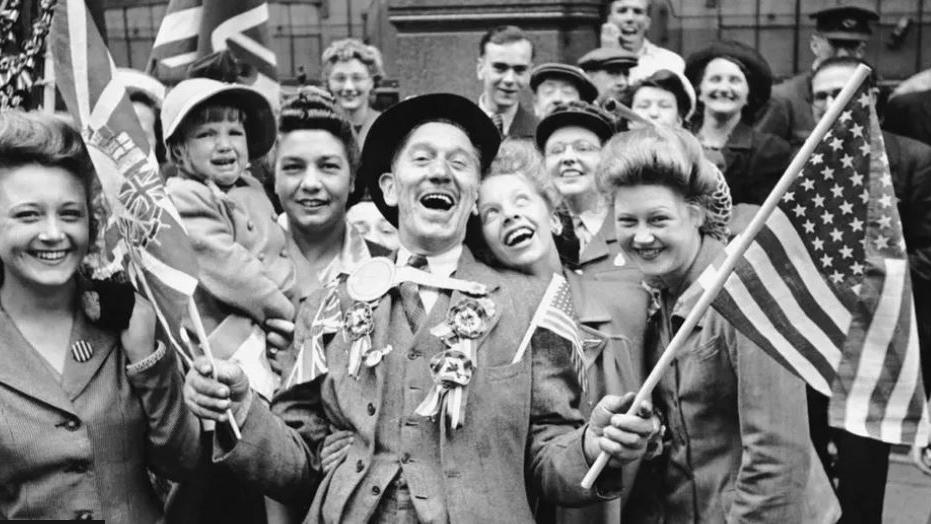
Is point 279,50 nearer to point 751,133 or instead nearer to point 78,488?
point 751,133

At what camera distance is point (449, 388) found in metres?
4.69

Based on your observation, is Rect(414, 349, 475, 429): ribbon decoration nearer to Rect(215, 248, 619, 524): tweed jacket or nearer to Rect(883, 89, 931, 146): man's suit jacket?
Rect(215, 248, 619, 524): tweed jacket

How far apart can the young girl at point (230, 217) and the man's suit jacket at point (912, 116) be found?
145 inches

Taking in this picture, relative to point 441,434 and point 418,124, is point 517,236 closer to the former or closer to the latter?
point 418,124

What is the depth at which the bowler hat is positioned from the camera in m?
6.17

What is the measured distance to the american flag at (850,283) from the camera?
445cm

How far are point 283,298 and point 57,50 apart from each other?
1.44m

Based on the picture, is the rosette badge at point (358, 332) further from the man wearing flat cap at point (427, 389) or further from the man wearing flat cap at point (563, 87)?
the man wearing flat cap at point (563, 87)

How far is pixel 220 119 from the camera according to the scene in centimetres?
625

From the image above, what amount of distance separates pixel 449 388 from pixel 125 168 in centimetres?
116

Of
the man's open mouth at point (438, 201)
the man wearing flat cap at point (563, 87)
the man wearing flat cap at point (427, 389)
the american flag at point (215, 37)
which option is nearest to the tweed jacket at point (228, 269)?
the man wearing flat cap at point (427, 389)

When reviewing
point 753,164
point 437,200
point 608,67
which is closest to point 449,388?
point 437,200

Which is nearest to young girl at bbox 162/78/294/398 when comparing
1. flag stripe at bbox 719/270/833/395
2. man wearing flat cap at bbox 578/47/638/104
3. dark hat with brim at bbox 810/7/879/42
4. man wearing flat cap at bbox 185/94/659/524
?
man wearing flat cap at bbox 185/94/659/524

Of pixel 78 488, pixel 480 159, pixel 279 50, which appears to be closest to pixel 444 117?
pixel 480 159
